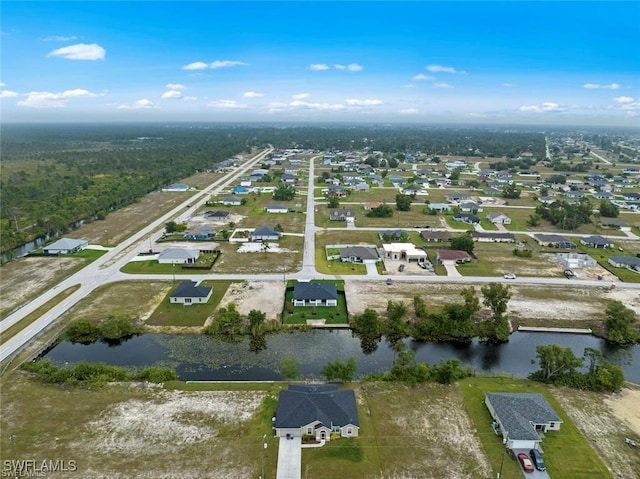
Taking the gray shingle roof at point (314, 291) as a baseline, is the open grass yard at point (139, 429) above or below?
below

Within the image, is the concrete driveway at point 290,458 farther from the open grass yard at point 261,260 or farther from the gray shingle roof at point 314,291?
the open grass yard at point 261,260

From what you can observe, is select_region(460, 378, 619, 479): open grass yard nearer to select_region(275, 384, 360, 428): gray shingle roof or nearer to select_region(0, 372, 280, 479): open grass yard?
select_region(275, 384, 360, 428): gray shingle roof

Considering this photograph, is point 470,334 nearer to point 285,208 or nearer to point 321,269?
point 321,269

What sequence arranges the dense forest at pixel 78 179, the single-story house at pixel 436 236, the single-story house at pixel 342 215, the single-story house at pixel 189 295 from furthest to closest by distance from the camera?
the single-story house at pixel 342 215, the dense forest at pixel 78 179, the single-story house at pixel 436 236, the single-story house at pixel 189 295

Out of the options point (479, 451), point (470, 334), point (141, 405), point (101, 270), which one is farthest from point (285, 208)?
point (479, 451)

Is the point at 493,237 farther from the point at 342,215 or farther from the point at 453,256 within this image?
the point at 342,215

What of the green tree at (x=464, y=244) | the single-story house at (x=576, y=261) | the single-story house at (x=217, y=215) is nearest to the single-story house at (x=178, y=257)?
the single-story house at (x=217, y=215)

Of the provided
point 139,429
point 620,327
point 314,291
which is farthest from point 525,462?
point 314,291
